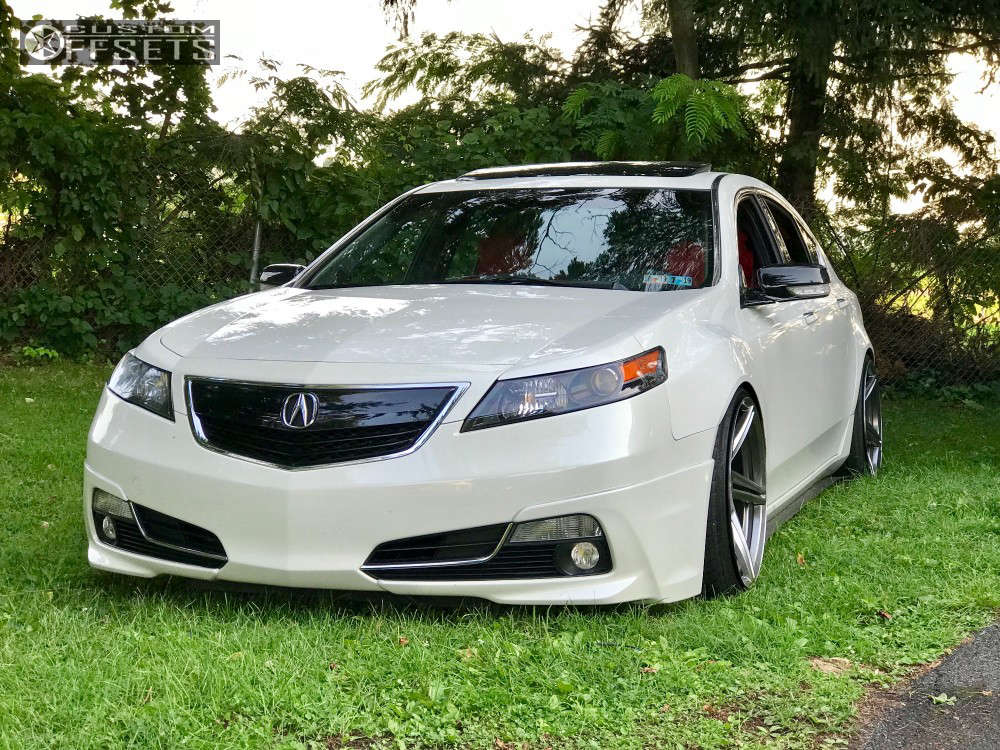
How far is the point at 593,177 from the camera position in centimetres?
548

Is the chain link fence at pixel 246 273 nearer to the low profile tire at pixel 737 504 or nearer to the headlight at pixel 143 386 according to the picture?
the low profile tire at pixel 737 504

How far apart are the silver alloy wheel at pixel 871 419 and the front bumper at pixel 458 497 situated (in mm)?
3023

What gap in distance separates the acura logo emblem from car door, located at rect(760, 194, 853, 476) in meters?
2.47

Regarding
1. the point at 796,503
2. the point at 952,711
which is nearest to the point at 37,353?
the point at 796,503

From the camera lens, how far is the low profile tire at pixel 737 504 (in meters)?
4.17

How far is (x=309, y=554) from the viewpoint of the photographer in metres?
3.80

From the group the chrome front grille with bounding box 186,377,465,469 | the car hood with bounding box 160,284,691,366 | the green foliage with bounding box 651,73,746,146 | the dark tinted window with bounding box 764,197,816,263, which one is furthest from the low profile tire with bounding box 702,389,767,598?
the green foliage with bounding box 651,73,746,146

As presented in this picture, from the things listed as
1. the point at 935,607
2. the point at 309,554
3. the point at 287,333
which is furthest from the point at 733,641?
the point at 287,333

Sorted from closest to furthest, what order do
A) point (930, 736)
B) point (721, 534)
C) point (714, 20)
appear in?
1. point (930, 736)
2. point (721, 534)
3. point (714, 20)

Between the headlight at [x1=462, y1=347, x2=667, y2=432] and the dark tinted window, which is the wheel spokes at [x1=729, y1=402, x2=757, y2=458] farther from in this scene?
the dark tinted window

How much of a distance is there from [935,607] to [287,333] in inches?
96.8

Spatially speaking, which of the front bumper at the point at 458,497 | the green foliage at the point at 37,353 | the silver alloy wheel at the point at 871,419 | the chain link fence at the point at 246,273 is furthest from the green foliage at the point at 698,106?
the front bumper at the point at 458,497

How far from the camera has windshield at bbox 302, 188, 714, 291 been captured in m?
4.87

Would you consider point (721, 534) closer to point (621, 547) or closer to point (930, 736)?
point (621, 547)
